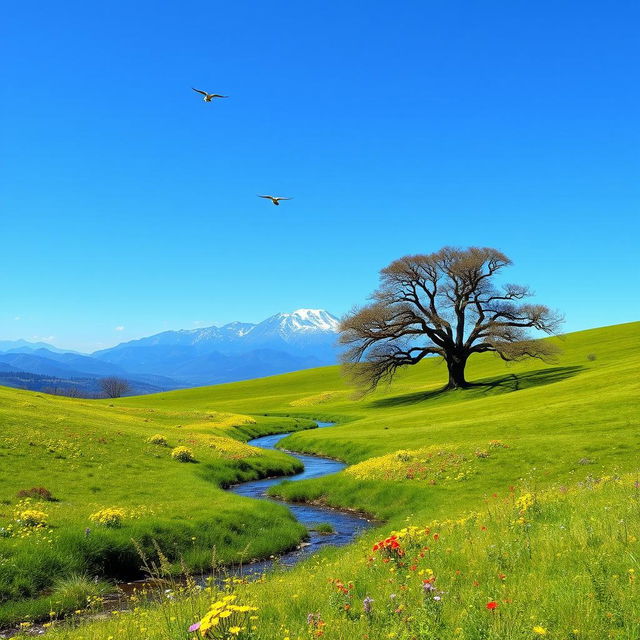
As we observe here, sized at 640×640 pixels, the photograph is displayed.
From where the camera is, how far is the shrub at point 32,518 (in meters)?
17.8

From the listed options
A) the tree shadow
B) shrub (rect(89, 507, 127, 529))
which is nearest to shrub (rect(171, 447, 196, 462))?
shrub (rect(89, 507, 127, 529))

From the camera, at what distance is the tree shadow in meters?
63.0

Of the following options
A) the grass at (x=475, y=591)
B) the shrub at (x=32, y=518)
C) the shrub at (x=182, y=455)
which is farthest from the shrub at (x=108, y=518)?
the shrub at (x=182, y=455)

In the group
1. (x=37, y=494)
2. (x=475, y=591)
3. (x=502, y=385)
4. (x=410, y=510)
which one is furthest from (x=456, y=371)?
(x=475, y=591)

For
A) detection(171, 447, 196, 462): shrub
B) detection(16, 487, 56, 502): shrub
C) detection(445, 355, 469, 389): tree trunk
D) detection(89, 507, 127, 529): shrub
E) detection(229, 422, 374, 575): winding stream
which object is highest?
detection(445, 355, 469, 389): tree trunk

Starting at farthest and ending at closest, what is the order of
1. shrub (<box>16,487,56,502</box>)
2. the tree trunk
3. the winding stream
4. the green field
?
1. the tree trunk
2. shrub (<box>16,487,56,502</box>)
3. the winding stream
4. the green field

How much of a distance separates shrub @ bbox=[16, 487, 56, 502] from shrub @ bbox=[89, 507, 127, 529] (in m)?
4.00

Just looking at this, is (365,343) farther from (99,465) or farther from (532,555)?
A: (532,555)

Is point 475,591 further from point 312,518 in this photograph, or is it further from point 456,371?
point 456,371

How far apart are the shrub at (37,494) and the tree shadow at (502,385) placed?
51.3 meters

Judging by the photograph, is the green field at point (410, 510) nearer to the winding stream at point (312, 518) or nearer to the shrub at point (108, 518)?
the shrub at point (108, 518)

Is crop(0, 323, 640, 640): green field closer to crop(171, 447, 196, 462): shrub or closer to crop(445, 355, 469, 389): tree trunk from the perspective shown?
crop(171, 447, 196, 462): shrub

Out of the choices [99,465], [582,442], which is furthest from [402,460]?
[99,465]

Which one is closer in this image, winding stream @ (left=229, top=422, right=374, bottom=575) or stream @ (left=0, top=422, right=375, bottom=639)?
stream @ (left=0, top=422, right=375, bottom=639)
